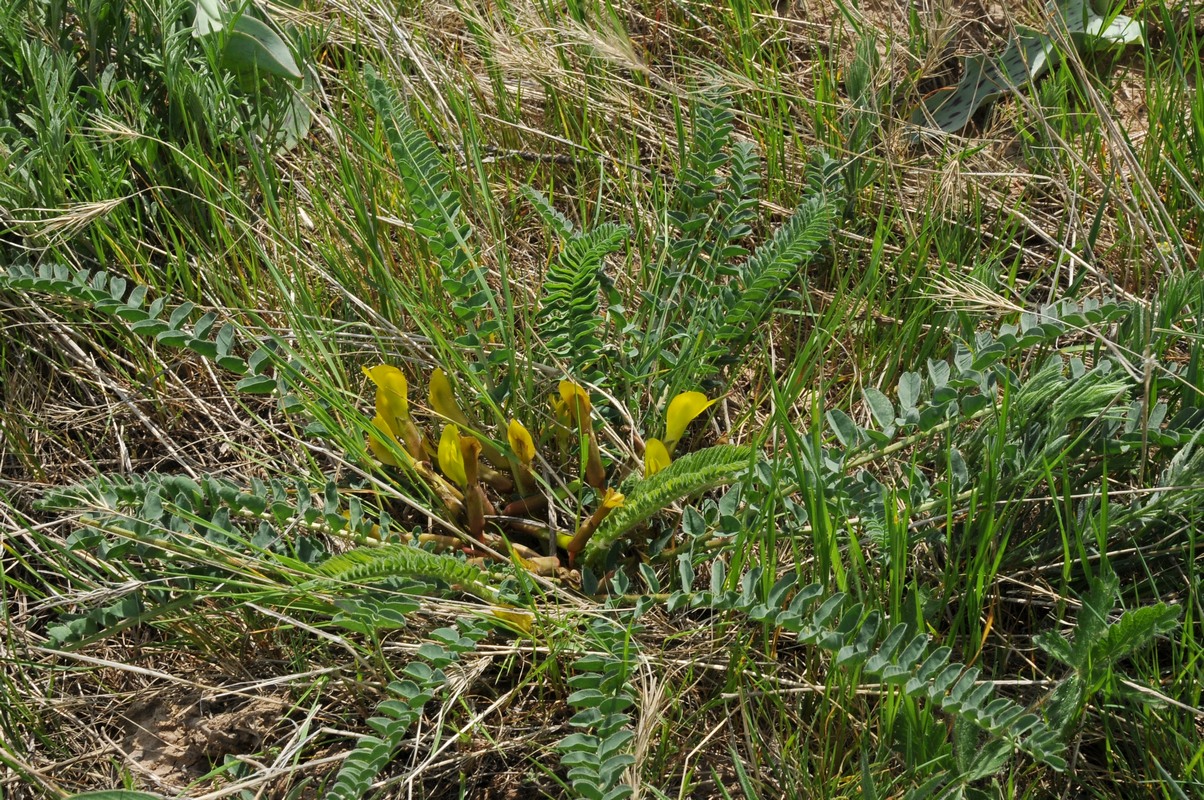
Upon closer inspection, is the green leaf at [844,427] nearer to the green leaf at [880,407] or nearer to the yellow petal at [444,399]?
the green leaf at [880,407]

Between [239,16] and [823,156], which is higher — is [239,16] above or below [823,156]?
below

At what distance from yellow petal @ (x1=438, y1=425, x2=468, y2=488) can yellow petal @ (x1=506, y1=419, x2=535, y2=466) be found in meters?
0.09

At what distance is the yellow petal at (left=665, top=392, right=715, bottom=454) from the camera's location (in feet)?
5.65

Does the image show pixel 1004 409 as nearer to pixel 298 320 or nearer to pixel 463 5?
pixel 298 320

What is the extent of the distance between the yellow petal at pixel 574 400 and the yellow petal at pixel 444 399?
17 centimetres

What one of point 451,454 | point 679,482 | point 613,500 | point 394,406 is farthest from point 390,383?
point 679,482

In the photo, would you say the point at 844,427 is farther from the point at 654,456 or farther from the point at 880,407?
the point at 654,456

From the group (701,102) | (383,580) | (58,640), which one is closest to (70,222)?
(58,640)

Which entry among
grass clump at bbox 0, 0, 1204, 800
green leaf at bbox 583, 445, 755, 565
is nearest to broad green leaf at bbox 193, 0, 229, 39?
grass clump at bbox 0, 0, 1204, 800

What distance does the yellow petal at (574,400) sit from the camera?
1693 millimetres

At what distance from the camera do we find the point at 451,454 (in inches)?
67.2

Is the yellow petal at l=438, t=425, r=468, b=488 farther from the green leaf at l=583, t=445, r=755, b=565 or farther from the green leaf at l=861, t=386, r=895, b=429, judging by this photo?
the green leaf at l=861, t=386, r=895, b=429

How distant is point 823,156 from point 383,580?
1.17 metres

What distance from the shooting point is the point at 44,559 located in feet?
5.50
